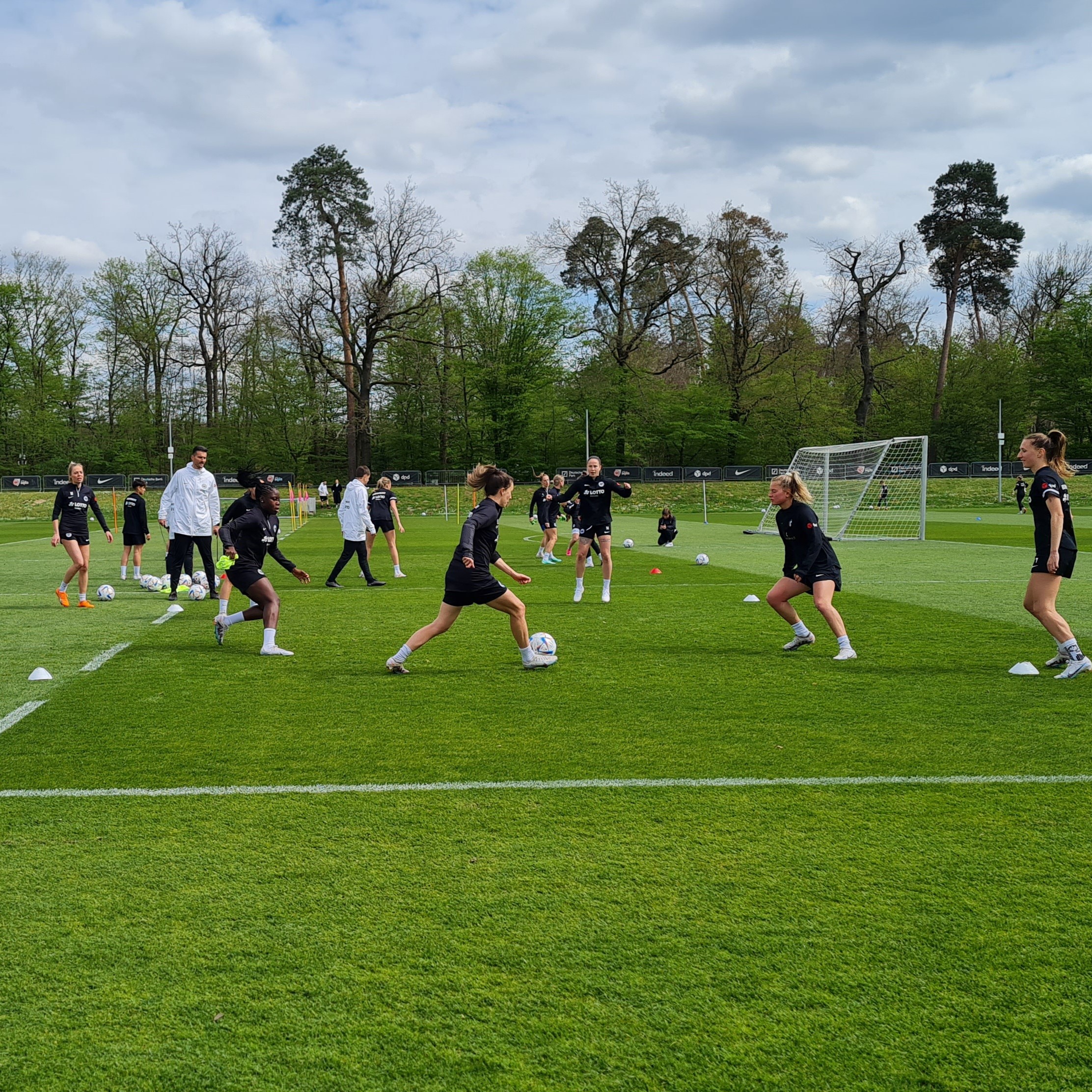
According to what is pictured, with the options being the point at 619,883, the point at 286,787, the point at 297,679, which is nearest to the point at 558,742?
the point at 286,787

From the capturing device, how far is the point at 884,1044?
297cm

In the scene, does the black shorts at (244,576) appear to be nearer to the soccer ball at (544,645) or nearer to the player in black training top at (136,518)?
the soccer ball at (544,645)

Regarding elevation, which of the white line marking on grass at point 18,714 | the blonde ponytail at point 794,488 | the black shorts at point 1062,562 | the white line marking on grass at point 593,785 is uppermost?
the blonde ponytail at point 794,488

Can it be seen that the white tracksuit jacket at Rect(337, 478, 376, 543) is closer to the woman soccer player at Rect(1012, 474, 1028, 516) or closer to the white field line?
the white field line

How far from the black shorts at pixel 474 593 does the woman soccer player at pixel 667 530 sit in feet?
58.8

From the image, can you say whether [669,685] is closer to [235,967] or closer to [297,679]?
[297,679]

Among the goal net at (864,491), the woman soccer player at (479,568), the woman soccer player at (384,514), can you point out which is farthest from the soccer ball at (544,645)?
the goal net at (864,491)

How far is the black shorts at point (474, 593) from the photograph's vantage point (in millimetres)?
8312

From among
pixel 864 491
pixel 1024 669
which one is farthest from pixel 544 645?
pixel 864 491

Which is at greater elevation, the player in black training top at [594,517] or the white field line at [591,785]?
the player in black training top at [594,517]

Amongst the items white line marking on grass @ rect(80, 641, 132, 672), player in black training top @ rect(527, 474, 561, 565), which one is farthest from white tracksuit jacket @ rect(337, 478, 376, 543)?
white line marking on grass @ rect(80, 641, 132, 672)

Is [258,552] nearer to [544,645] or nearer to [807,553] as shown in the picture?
[544,645]

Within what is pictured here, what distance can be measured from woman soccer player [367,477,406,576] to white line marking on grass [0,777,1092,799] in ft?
40.5

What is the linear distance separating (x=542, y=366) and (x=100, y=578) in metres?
51.7
